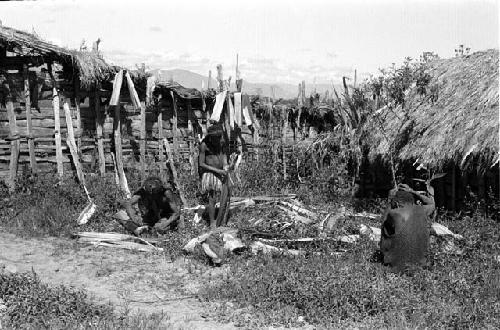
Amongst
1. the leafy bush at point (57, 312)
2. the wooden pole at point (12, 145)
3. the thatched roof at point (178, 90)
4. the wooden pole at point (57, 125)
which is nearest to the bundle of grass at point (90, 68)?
the wooden pole at point (57, 125)

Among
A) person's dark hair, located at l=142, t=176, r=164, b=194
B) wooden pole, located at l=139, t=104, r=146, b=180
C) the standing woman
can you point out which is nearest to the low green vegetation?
the standing woman

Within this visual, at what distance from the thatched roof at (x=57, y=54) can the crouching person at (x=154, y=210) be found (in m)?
2.90

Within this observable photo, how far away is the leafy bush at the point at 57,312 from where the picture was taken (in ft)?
16.6

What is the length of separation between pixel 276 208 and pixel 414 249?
3.49 metres

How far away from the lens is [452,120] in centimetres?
972

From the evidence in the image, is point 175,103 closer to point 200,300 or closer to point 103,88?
point 103,88

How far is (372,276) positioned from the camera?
21.3ft

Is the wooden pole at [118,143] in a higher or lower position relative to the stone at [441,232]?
higher

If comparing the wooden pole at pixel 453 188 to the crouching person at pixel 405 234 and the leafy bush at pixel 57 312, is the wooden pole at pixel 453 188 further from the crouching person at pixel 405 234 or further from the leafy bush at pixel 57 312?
the leafy bush at pixel 57 312

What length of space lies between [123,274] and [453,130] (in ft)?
19.3

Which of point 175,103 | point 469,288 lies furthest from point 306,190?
point 469,288

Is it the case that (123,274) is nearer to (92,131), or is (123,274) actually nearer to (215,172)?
(215,172)

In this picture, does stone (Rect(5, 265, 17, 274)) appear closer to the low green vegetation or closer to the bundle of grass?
the low green vegetation

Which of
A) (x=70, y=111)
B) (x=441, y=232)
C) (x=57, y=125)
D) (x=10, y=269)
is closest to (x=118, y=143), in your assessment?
(x=70, y=111)
